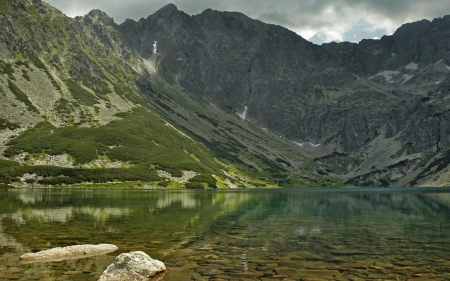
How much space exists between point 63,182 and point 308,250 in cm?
12213

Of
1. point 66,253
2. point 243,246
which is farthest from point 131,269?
point 243,246

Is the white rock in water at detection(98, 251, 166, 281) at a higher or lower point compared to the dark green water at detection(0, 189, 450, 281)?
higher

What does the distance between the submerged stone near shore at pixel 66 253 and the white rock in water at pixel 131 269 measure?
17.8ft

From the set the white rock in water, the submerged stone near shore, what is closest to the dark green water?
the submerged stone near shore

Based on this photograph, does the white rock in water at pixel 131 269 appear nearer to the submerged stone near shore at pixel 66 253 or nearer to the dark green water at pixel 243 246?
the dark green water at pixel 243 246

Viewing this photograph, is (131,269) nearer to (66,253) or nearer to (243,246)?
(66,253)

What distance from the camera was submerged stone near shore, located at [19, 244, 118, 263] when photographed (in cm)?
2017

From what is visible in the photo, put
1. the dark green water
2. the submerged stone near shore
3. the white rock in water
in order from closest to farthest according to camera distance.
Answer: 1. the white rock in water
2. the dark green water
3. the submerged stone near shore

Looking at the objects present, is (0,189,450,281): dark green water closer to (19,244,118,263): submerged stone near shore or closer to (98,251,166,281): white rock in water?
(19,244,118,263): submerged stone near shore

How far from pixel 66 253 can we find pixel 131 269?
673 cm

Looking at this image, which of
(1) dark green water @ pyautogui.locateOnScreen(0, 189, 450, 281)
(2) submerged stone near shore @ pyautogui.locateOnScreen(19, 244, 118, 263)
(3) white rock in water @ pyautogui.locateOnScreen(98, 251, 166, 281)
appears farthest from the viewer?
(2) submerged stone near shore @ pyautogui.locateOnScreen(19, 244, 118, 263)

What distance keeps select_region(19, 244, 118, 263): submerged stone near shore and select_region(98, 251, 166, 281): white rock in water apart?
544cm

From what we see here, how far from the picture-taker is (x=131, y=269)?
1691 cm

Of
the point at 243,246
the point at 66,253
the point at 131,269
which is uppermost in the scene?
the point at 131,269
